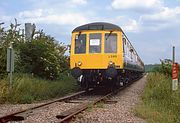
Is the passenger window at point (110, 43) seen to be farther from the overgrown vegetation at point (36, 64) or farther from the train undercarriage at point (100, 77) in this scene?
the overgrown vegetation at point (36, 64)

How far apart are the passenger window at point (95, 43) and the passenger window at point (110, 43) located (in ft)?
1.06

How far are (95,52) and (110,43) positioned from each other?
31.6 inches

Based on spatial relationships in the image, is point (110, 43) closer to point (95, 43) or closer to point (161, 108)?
point (95, 43)

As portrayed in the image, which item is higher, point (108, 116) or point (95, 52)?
point (95, 52)

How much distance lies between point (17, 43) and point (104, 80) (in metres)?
6.13

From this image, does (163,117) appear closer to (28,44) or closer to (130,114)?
(130,114)

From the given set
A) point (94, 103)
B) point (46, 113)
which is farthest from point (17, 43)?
point (46, 113)

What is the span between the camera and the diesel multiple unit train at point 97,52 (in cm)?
1678

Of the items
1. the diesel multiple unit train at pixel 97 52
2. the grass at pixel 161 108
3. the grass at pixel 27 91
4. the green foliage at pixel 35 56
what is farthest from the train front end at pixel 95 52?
the green foliage at pixel 35 56

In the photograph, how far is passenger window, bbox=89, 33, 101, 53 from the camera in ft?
56.3

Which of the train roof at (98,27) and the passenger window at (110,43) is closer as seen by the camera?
the passenger window at (110,43)

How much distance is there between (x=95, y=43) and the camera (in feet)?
56.7

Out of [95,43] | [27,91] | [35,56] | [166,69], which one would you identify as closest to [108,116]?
[27,91]

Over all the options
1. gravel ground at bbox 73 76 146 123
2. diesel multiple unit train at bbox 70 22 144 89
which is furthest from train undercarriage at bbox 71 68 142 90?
gravel ground at bbox 73 76 146 123
